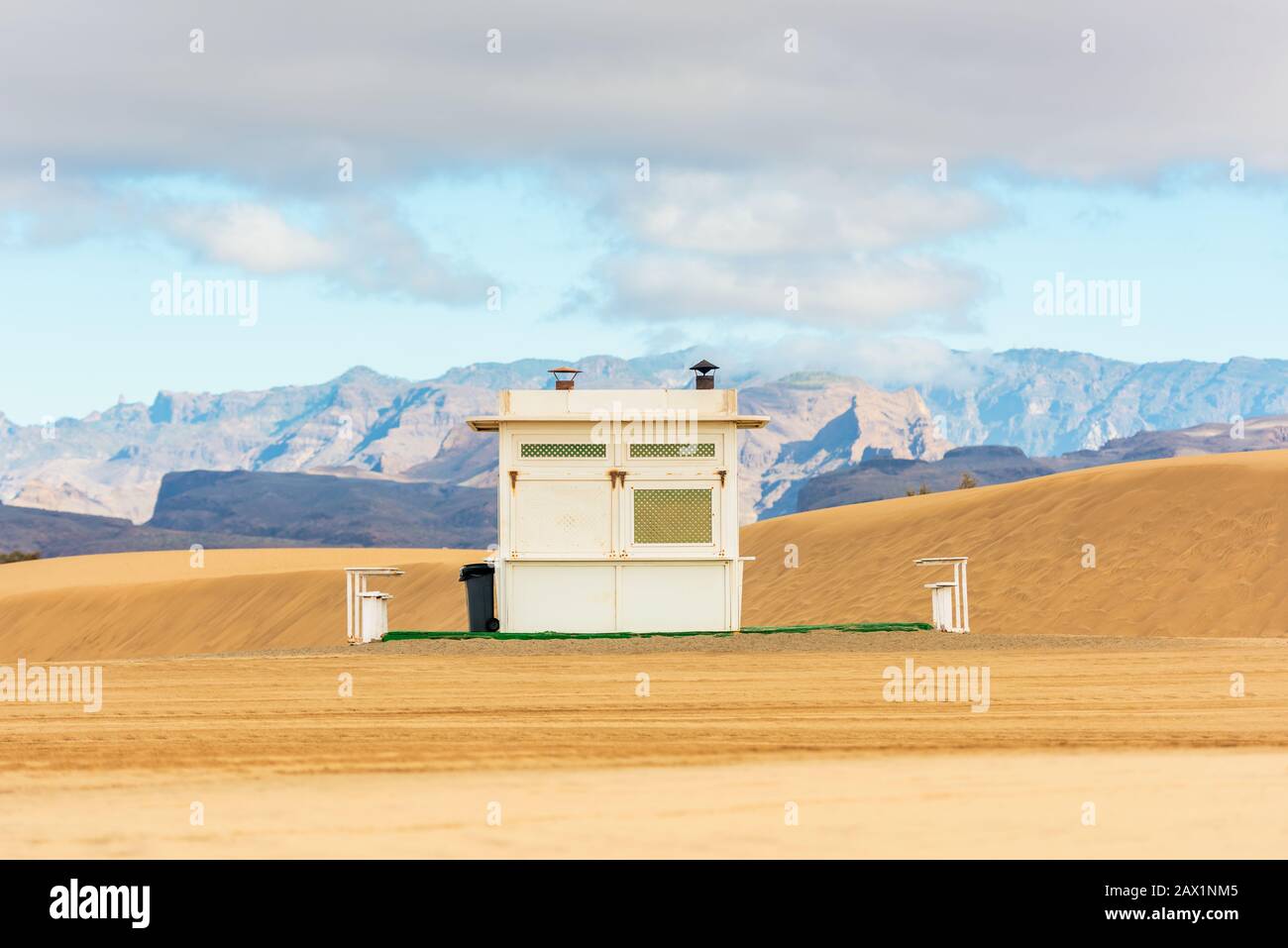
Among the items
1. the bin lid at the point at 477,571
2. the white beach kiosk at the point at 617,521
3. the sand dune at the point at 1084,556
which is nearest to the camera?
the white beach kiosk at the point at 617,521

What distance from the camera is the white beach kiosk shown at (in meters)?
30.8

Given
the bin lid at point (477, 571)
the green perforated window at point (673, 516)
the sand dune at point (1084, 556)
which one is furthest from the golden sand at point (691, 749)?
the bin lid at point (477, 571)

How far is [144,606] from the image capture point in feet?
221

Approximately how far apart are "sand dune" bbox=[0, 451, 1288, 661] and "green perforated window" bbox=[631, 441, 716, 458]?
12.8 metres

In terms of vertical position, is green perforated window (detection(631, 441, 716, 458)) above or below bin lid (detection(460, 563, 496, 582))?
above

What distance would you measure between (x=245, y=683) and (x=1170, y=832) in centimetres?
1554

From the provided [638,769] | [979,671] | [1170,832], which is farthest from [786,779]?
[979,671]

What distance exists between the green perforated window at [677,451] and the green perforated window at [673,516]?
66cm

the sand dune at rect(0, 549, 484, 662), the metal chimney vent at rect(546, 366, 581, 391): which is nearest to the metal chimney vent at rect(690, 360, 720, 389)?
the metal chimney vent at rect(546, 366, 581, 391)

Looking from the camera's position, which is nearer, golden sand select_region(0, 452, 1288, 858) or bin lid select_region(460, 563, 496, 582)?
golden sand select_region(0, 452, 1288, 858)

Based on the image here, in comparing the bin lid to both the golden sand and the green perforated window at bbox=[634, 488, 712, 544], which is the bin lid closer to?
the green perforated window at bbox=[634, 488, 712, 544]

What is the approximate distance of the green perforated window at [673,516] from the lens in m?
30.9

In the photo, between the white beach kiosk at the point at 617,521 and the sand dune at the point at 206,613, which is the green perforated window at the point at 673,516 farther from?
the sand dune at the point at 206,613

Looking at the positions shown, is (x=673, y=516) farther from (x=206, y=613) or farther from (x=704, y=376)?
(x=206, y=613)
